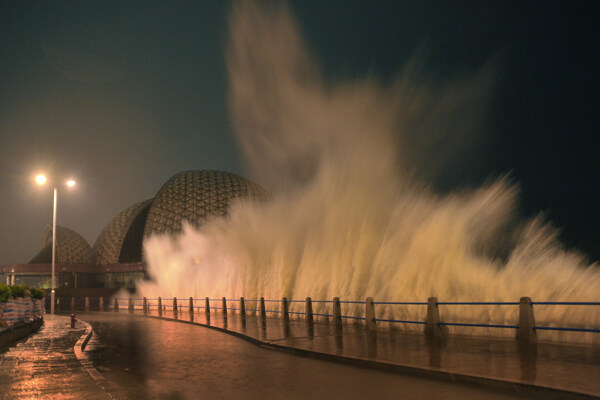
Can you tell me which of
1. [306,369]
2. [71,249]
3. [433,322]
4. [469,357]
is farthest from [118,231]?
[469,357]

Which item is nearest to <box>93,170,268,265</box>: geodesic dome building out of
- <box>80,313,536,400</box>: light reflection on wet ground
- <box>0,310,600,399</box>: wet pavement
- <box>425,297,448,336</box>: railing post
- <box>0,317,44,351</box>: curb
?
<box>0,317,44,351</box>: curb

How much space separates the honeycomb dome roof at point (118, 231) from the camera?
87.4 metres

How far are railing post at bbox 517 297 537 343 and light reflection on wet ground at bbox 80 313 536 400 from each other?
12.8ft

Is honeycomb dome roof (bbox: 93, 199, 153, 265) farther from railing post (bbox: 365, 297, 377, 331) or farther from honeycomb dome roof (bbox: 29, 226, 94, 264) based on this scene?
railing post (bbox: 365, 297, 377, 331)

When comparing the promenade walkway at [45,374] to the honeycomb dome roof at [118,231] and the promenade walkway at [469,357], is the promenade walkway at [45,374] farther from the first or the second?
the honeycomb dome roof at [118,231]

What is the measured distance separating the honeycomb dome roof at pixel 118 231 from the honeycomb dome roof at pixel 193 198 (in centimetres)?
963

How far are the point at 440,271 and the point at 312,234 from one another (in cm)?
905

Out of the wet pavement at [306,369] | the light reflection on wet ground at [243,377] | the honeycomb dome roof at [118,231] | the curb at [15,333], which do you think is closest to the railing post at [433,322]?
the wet pavement at [306,369]

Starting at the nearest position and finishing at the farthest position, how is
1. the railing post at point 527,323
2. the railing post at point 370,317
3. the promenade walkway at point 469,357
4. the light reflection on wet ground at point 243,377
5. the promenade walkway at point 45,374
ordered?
1. the promenade walkway at point 469,357
2. the light reflection on wet ground at point 243,377
3. the promenade walkway at point 45,374
4. the railing post at point 527,323
5. the railing post at point 370,317

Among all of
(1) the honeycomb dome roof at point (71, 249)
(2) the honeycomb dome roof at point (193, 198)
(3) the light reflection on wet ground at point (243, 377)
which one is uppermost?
(2) the honeycomb dome roof at point (193, 198)

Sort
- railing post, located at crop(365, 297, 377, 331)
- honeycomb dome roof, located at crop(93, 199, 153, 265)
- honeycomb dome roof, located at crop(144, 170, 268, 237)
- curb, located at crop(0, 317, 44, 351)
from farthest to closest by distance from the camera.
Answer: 1. honeycomb dome roof, located at crop(93, 199, 153, 265)
2. honeycomb dome roof, located at crop(144, 170, 268, 237)
3. railing post, located at crop(365, 297, 377, 331)
4. curb, located at crop(0, 317, 44, 351)

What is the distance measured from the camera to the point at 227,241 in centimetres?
3631

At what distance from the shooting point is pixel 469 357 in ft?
32.0

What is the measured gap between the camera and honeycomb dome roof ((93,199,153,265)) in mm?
87438
